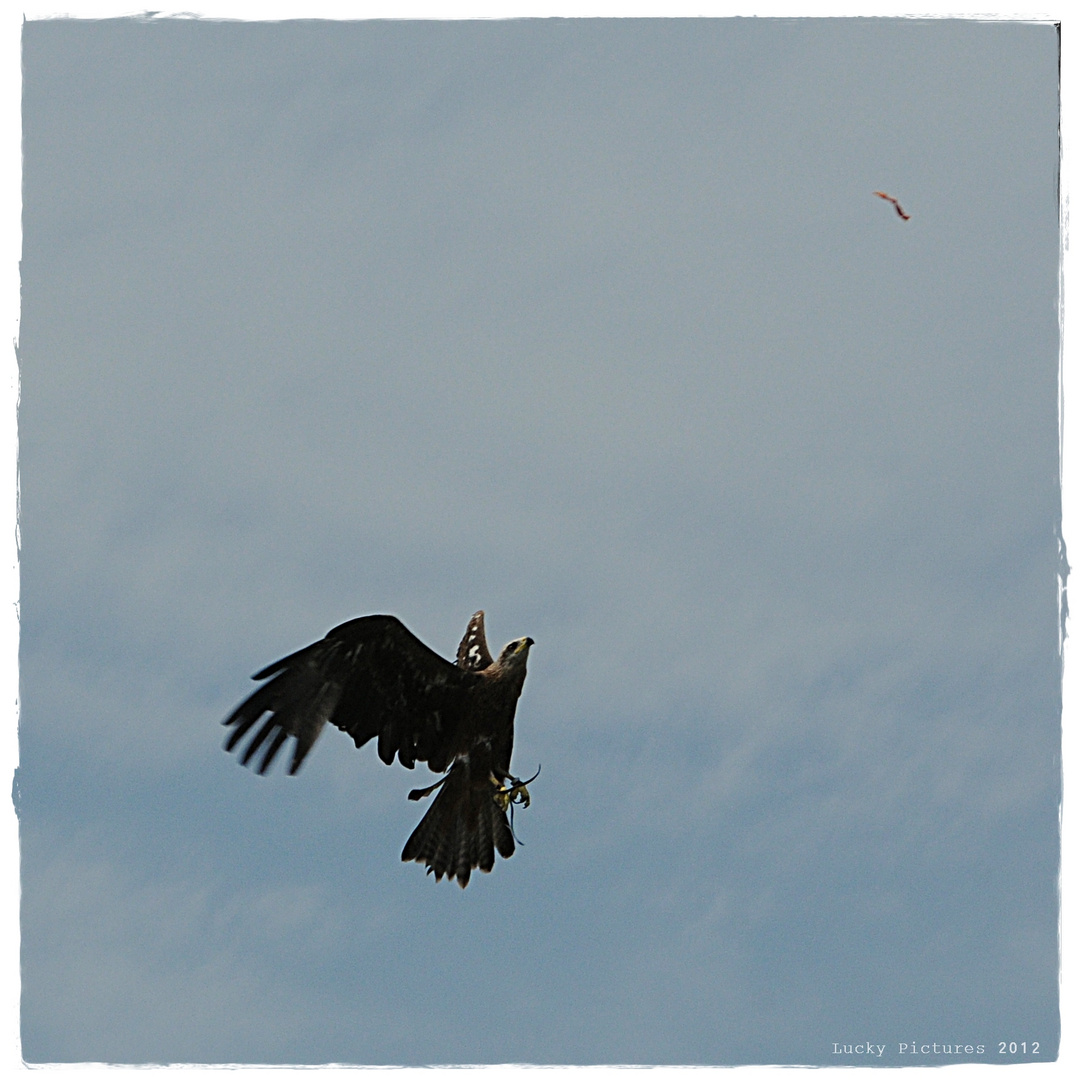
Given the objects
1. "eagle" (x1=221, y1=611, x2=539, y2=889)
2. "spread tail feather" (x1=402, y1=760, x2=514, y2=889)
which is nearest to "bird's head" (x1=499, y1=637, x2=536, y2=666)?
"eagle" (x1=221, y1=611, x2=539, y2=889)

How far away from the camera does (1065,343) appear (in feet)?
36.1

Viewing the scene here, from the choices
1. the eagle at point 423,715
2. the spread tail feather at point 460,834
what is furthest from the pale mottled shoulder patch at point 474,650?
the spread tail feather at point 460,834

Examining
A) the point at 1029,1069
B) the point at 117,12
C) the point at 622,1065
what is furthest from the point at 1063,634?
the point at 117,12

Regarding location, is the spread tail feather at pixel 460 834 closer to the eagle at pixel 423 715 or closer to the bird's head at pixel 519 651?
the eagle at pixel 423 715

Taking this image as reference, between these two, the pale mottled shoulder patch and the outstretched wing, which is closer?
the outstretched wing

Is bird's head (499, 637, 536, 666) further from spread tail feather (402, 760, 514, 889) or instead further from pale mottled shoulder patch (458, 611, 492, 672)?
spread tail feather (402, 760, 514, 889)

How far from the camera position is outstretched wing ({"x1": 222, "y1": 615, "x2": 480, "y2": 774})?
11.4 metres

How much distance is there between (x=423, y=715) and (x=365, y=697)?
1.62 feet

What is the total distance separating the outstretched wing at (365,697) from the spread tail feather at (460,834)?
39 cm

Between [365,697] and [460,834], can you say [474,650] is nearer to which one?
[365,697]

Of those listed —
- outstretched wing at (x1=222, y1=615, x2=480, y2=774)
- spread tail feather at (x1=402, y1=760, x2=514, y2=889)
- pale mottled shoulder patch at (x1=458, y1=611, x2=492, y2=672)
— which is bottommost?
spread tail feather at (x1=402, y1=760, x2=514, y2=889)

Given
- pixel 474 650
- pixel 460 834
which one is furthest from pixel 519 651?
pixel 460 834

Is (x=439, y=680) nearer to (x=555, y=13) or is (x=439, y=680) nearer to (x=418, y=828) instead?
(x=418, y=828)

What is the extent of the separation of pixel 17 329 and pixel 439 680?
4.04 meters
